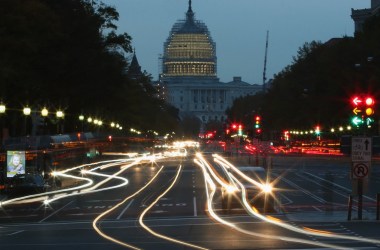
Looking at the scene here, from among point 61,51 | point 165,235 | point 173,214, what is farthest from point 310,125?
point 165,235

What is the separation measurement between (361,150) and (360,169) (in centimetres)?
65

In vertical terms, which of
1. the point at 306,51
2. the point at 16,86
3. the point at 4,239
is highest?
the point at 306,51

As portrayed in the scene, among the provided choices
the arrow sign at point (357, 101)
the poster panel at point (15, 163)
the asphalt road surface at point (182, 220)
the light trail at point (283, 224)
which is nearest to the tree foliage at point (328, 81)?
the asphalt road surface at point (182, 220)

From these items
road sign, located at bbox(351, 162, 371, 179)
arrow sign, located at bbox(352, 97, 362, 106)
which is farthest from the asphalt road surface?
arrow sign, located at bbox(352, 97, 362, 106)

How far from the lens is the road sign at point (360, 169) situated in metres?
33.0

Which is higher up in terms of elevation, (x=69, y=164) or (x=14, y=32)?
(x=14, y=32)

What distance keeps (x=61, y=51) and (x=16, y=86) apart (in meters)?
8.46

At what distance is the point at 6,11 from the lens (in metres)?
60.4

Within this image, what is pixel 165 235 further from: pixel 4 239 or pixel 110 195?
pixel 110 195

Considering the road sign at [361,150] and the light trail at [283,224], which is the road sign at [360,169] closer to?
the road sign at [361,150]

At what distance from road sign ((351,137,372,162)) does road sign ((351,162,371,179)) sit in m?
0.14

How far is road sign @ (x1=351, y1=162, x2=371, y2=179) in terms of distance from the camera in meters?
33.0

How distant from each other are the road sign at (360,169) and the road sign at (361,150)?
5.4 inches

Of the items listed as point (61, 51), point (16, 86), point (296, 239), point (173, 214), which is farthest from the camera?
point (61, 51)
